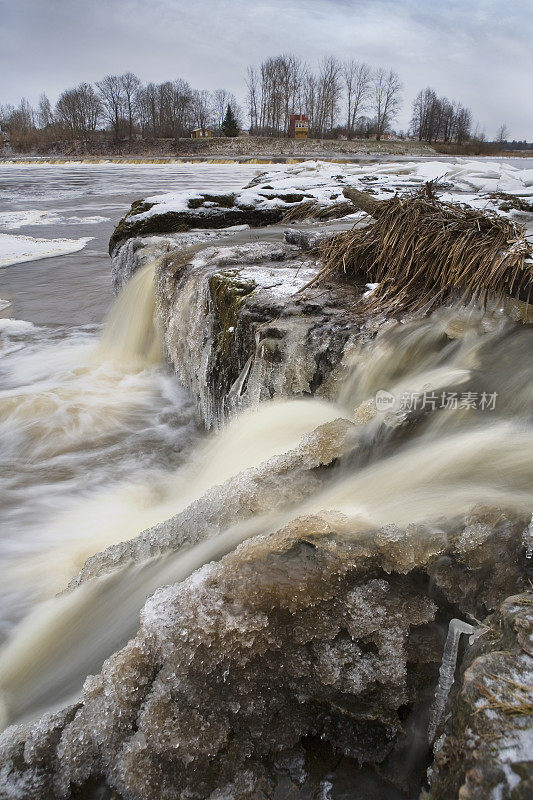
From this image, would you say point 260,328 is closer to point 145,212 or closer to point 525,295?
point 525,295

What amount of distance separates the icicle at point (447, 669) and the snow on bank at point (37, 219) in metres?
14.1

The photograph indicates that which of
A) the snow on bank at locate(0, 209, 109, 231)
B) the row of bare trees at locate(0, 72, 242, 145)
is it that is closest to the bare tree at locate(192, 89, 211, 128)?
the row of bare trees at locate(0, 72, 242, 145)

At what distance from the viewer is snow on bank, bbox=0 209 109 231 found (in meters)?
13.6

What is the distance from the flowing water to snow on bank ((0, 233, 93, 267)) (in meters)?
5.95

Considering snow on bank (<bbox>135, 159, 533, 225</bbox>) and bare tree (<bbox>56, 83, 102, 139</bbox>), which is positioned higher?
bare tree (<bbox>56, 83, 102, 139</bbox>)

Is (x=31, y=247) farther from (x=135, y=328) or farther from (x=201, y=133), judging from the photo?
(x=201, y=133)

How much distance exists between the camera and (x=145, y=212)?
6590mm

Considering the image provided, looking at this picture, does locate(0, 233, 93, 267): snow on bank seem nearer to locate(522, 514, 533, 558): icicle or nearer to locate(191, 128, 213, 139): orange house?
locate(522, 514, 533, 558): icicle

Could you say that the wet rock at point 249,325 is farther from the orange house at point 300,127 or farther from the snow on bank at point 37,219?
the orange house at point 300,127

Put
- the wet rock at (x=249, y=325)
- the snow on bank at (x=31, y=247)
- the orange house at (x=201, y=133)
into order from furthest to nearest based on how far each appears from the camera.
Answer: the orange house at (x=201, y=133), the snow on bank at (x=31, y=247), the wet rock at (x=249, y=325)

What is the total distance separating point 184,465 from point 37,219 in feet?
43.6

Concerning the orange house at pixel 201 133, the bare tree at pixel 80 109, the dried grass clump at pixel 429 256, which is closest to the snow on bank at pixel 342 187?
the dried grass clump at pixel 429 256

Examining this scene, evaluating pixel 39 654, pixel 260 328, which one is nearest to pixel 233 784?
pixel 39 654

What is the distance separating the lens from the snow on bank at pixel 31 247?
380 inches
